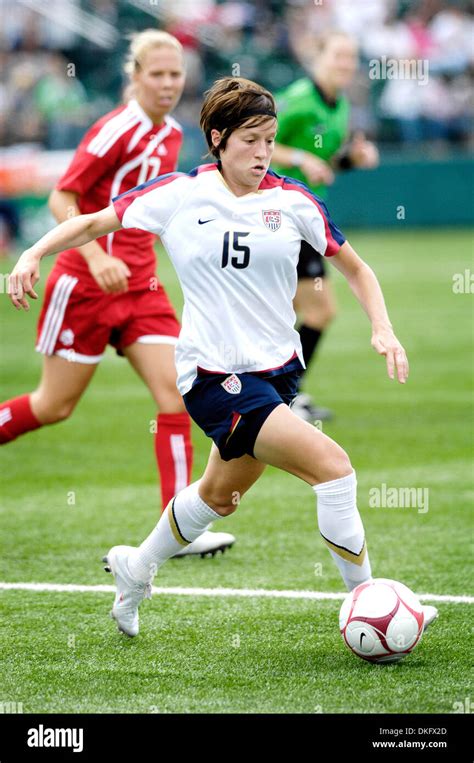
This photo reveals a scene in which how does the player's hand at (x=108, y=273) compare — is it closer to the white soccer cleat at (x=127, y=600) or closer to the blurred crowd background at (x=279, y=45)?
the white soccer cleat at (x=127, y=600)

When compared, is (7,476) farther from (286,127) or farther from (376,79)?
(376,79)

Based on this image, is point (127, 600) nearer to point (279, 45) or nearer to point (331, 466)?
point (331, 466)

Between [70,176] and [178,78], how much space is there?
0.76 m

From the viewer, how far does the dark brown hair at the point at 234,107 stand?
4.73m

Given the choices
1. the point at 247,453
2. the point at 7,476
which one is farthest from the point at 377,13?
the point at 247,453

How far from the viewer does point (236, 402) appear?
4.73 meters

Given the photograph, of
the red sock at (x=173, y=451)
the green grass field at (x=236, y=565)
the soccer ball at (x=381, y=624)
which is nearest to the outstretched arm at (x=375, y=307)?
the soccer ball at (x=381, y=624)

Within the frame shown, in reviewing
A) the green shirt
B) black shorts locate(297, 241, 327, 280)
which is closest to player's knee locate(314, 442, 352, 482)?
black shorts locate(297, 241, 327, 280)

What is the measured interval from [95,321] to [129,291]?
244 millimetres

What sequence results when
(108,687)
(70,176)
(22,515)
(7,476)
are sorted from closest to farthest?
(108,687)
(70,176)
(22,515)
(7,476)

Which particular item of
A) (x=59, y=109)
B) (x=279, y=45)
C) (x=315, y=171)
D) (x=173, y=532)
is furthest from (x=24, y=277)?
(x=279, y=45)

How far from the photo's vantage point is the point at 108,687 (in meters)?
4.53

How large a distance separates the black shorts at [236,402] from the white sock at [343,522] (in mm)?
331

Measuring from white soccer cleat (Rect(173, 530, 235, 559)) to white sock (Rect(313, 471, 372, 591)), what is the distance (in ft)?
5.38
